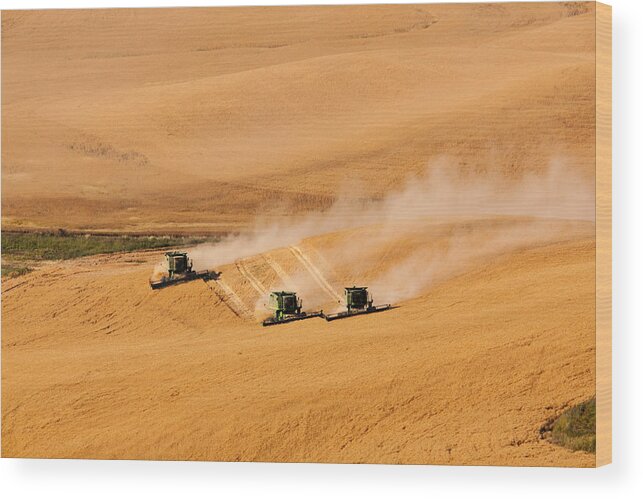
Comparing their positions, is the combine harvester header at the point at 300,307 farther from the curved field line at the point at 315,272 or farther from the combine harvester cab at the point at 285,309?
the curved field line at the point at 315,272

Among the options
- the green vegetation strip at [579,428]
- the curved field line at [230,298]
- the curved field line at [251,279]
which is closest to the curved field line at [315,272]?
the curved field line at [251,279]

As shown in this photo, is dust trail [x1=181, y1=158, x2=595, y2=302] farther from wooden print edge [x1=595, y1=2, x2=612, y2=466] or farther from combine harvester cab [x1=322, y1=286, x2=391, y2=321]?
wooden print edge [x1=595, y1=2, x2=612, y2=466]

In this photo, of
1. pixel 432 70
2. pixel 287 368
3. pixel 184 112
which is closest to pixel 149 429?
pixel 287 368

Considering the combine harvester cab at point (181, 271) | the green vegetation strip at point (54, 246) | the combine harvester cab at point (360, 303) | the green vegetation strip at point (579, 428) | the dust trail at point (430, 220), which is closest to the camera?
the green vegetation strip at point (579, 428)

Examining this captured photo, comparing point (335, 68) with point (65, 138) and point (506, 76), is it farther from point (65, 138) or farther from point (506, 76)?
point (65, 138)

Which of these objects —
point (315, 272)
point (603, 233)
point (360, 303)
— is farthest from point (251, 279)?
point (603, 233)
